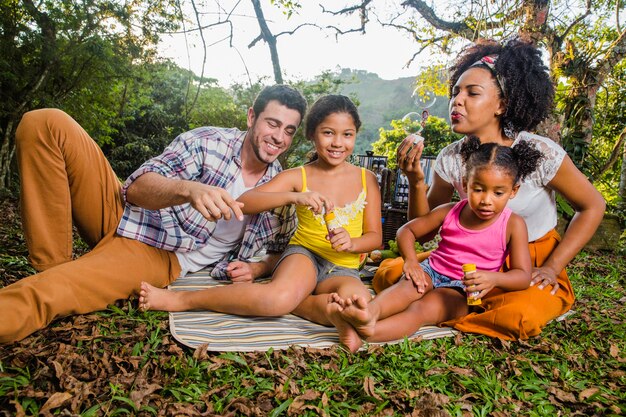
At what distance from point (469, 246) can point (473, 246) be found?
0.02 m

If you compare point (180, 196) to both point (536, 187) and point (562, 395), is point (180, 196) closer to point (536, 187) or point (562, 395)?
point (562, 395)

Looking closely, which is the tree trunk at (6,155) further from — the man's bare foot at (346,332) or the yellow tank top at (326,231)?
the man's bare foot at (346,332)

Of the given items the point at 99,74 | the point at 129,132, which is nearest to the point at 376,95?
the point at 129,132

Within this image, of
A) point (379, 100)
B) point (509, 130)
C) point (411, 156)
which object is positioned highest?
point (379, 100)

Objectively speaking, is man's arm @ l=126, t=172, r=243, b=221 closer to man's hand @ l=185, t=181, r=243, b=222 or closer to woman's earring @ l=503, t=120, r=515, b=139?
man's hand @ l=185, t=181, r=243, b=222

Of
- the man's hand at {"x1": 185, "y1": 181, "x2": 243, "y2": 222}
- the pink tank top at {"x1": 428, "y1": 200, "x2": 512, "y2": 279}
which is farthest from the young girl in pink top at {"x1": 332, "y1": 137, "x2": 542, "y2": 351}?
the man's hand at {"x1": 185, "y1": 181, "x2": 243, "y2": 222}

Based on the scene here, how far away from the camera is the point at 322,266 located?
2.67 m

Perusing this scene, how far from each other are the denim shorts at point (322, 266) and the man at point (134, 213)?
0.42 metres

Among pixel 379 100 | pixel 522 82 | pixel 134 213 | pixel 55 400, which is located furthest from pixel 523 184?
pixel 379 100

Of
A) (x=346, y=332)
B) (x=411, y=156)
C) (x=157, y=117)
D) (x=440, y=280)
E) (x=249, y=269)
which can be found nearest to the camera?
(x=346, y=332)

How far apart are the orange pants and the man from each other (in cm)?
148

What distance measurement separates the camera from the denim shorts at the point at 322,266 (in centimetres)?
259

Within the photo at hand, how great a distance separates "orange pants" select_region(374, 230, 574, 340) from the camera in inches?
90.5

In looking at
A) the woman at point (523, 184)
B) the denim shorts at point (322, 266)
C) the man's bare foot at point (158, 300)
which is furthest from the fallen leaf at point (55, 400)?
the woman at point (523, 184)
